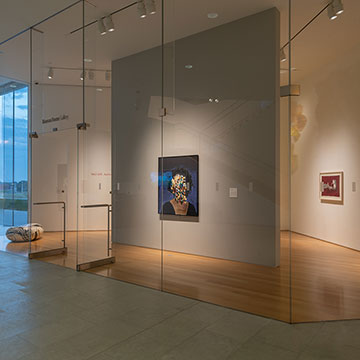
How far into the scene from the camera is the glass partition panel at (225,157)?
3668 mm

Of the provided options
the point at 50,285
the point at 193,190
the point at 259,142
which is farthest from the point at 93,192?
the point at 259,142

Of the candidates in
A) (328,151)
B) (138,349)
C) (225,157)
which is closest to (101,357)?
(138,349)

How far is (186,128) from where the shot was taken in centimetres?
431

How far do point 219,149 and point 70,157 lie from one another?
120 inches

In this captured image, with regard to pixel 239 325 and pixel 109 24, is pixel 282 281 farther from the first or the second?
pixel 109 24

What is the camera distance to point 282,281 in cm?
357

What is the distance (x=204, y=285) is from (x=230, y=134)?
1.79m

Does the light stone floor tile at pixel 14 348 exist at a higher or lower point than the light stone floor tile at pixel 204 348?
lower

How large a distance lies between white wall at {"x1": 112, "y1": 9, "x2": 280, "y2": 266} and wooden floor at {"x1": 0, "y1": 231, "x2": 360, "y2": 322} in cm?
15

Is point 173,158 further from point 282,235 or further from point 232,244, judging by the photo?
point 282,235

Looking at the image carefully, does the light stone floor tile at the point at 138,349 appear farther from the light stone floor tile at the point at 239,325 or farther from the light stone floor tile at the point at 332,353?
the light stone floor tile at the point at 332,353

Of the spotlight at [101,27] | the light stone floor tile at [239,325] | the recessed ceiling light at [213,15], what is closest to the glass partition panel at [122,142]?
the spotlight at [101,27]

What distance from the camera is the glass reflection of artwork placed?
13.7ft

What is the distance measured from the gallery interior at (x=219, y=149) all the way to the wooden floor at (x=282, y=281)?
0.05 ft
